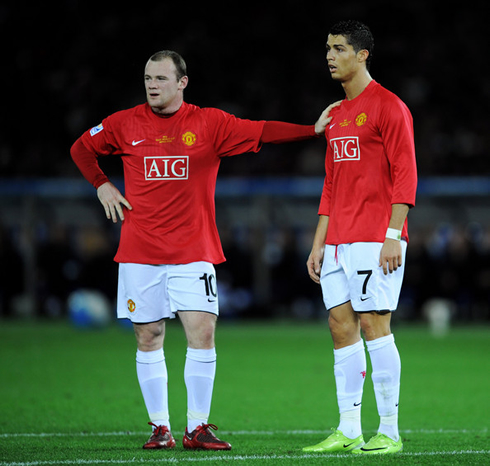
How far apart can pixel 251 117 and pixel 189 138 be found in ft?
49.2

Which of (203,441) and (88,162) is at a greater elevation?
(88,162)

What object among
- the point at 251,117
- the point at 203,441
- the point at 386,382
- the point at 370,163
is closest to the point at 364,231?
the point at 370,163

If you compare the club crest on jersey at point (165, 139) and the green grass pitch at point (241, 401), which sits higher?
the club crest on jersey at point (165, 139)

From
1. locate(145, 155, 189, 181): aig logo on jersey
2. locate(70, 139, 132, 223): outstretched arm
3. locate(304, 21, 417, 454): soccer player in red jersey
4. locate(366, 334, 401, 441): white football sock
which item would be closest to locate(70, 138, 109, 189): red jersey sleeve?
locate(70, 139, 132, 223): outstretched arm

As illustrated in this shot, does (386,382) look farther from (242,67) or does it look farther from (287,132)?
(242,67)

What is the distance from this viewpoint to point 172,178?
214 inches

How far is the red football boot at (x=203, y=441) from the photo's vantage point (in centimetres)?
522

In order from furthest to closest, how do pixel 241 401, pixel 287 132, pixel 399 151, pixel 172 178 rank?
pixel 241 401
pixel 287 132
pixel 172 178
pixel 399 151

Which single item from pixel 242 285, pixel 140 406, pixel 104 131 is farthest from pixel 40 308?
pixel 104 131

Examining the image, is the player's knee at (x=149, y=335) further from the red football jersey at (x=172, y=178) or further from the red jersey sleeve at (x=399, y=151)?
the red jersey sleeve at (x=399, y=151)

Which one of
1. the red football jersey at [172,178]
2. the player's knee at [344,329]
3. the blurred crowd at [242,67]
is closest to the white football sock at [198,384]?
the red football jersey at [172,178]

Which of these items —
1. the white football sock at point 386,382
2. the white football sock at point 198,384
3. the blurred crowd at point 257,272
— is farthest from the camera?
the blurred crowd at point 257,272

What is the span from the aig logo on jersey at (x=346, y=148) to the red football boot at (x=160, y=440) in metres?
1.94

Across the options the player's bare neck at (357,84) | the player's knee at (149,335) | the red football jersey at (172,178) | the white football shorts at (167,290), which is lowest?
the player's knee at (149,335)
